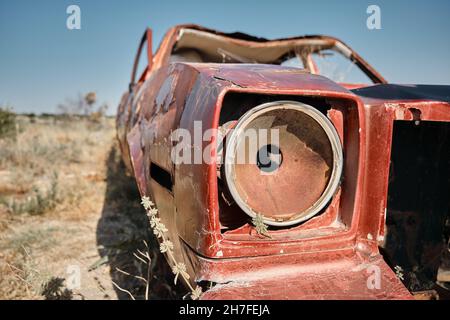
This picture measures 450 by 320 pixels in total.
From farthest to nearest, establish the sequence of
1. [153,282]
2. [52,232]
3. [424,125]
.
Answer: [52,232] < [153,282] < [424,125]

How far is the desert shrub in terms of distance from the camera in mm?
8854

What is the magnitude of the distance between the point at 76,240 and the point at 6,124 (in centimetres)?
781

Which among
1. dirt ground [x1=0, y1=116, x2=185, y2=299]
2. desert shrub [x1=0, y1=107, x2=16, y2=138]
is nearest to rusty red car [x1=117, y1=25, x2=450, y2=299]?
dirt ground [x1=0, y1=116, x2=185, y2=299]

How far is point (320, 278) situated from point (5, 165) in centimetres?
664

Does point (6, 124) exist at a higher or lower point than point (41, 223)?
higher

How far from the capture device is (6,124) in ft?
29.7

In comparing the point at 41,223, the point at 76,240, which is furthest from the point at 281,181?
the point at 41,223

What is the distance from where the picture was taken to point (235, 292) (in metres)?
1.01

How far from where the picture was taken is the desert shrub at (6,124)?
8.85 metres

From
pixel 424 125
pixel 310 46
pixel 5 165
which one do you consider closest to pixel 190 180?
pixel 424 125

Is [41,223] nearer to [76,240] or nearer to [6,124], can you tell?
[76,240]

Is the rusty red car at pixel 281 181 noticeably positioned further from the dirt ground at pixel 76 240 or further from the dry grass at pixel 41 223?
the dry grass at pixel 41 223

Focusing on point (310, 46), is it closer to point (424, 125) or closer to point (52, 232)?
point (424, 125)

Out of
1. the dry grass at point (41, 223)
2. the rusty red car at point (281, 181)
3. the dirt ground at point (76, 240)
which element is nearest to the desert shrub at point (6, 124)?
the dry grass at point (41, 223)
